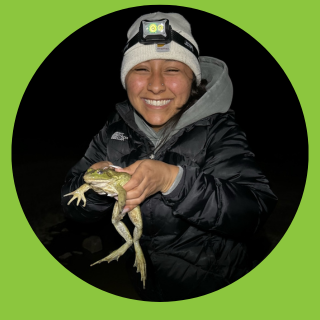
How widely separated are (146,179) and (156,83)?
1.75 ft

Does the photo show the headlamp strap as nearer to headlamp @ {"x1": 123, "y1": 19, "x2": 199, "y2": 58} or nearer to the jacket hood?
headlamp @ {"x1": 123, "y1": 19, "x2": 199, "y2": 58}

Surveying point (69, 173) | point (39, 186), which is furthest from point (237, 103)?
point (39, 186)

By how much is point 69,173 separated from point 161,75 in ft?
2.69

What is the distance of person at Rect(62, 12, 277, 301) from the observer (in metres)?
1.84

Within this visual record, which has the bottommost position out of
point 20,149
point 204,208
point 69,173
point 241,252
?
point 241,252

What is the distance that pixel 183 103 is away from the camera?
199 centimetres

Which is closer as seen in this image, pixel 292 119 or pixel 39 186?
pixel 292 119

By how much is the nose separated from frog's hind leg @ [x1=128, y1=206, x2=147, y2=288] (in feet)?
2.08

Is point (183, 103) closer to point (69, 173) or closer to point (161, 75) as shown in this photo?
point (161, 75)

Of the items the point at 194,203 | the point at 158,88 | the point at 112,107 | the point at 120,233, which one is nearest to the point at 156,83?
the point at 158,88

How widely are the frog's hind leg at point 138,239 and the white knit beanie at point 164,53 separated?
2.53 ft

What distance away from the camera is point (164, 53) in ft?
6.23

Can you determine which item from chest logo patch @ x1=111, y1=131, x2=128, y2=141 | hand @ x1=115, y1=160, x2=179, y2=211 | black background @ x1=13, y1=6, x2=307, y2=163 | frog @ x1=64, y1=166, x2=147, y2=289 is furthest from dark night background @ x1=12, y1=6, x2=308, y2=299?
hand @ x1=115, y1=160, x2=179, y2=211

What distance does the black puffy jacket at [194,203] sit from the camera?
183 centimetres
